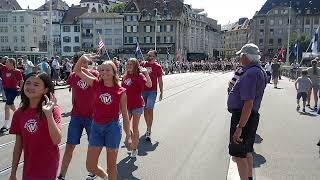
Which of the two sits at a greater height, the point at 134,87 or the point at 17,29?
the point at 17,29

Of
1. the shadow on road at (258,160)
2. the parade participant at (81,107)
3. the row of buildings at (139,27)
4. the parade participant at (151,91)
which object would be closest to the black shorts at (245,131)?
the shadow on road at (258,160)

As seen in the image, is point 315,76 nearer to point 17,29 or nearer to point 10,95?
point 10,95

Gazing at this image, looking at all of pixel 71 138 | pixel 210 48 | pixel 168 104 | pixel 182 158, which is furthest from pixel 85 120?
pixel 210 48

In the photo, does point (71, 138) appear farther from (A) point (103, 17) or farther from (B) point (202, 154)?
(A) point (103, 17)

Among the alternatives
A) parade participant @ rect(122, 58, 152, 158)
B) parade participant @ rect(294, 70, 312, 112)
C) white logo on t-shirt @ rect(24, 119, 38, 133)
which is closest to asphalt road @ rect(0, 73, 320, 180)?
parade participant @ rect(122, 58, 152, 158)

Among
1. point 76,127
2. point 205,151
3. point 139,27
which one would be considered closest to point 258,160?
point 205,151

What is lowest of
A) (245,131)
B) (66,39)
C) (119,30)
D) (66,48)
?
(245,131)

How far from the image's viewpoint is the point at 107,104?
5855 mm

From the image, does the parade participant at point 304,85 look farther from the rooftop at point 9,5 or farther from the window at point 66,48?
the rooftop at point 9,5

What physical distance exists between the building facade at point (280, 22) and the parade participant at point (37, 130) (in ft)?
385

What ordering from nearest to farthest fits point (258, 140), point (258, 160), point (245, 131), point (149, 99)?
point (245, 131) → point (258, 160) → point (149, 99) → point (258, 140)

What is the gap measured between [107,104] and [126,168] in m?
1.87

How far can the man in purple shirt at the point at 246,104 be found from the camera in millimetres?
5472

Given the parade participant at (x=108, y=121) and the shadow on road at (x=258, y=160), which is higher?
the parade participant at (x=108, y=121)
